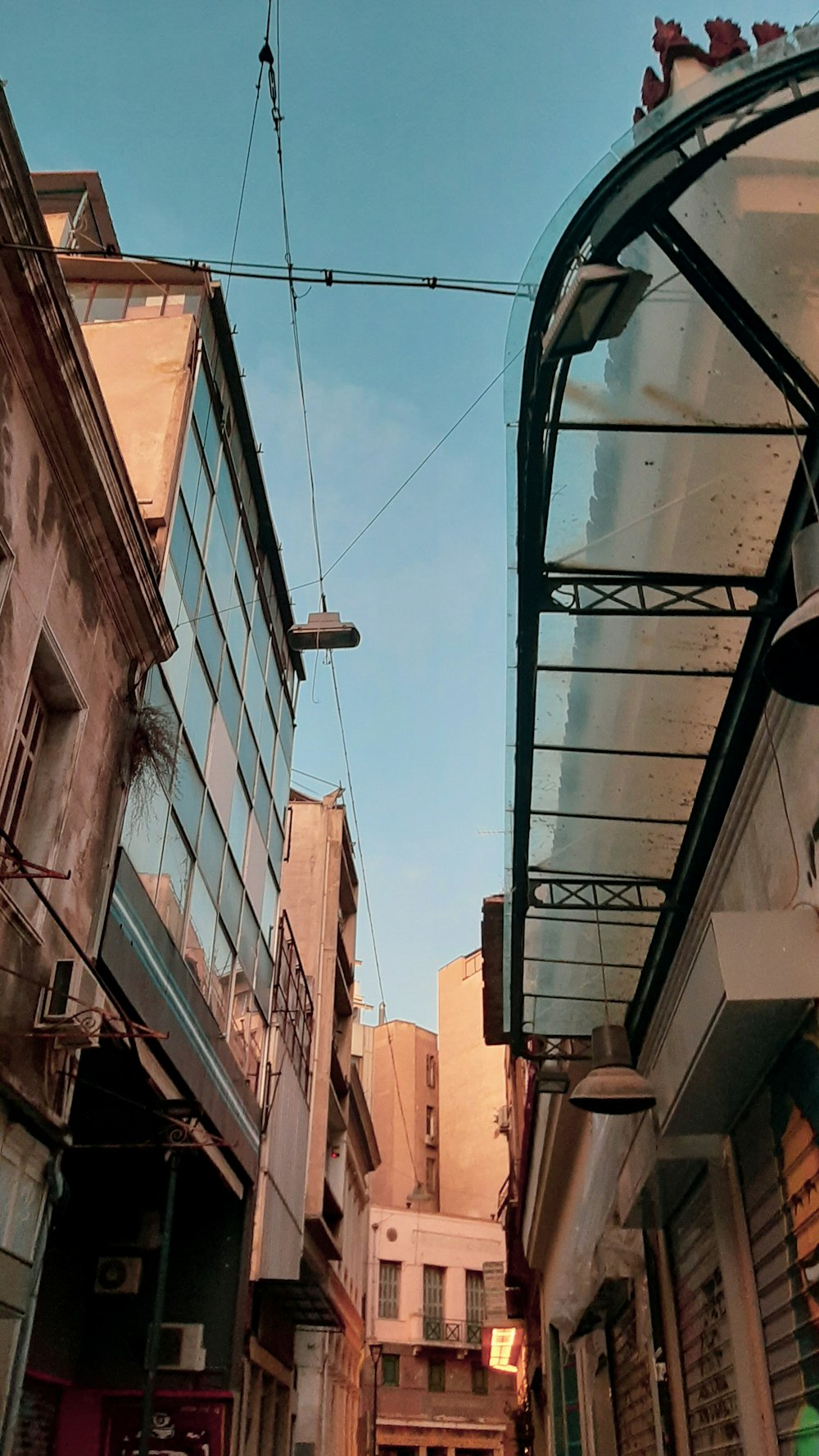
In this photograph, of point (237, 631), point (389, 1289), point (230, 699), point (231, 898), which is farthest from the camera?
point (389, 1289)

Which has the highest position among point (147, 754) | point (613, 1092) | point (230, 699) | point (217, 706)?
point (230, 699)

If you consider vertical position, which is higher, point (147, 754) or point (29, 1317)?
point (147, 754)

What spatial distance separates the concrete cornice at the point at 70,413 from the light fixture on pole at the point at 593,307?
4195 millimetres

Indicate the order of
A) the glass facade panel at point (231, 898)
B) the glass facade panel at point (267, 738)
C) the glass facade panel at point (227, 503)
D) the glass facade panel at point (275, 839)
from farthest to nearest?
the glass facade panel at point (275, 839), the glass facade panel at point (267, 738), the glass facade panel at point (227, 503), the glass facade panel at point (231, 898)

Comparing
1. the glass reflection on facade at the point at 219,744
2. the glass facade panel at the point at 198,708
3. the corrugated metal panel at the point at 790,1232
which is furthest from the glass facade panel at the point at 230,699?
the corrugated metal panel at the point at 790,1232

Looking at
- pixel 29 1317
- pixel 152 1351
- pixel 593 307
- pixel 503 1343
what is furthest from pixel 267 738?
pixel 503 1343

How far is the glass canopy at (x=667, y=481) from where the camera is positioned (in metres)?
3.45

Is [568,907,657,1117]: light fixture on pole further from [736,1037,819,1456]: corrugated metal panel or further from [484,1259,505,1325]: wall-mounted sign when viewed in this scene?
[484,1259,505,1325]: wall-mounted sign

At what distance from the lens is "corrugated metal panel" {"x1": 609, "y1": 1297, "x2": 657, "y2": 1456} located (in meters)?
9.12

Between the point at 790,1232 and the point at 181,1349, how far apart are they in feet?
29.5

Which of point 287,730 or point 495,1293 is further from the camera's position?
point 495,1293

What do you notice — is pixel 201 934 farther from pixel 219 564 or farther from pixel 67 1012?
pixel 219 564

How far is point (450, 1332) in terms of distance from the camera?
4134 cm

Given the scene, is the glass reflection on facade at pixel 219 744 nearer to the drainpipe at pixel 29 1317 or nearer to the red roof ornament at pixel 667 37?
the drainpipe at pixel 29 1317
